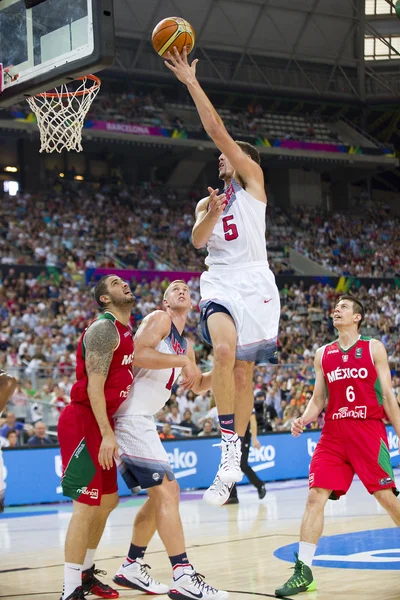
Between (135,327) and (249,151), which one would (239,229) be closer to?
(249,151)

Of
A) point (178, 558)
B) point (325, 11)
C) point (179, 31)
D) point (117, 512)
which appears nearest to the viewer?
point (179, 31)

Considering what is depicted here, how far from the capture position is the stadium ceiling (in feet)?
100

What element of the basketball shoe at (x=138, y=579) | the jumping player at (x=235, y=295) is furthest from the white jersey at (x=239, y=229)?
the basketball shoe at (x=138, y=579)

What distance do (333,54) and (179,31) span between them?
99.2 ft

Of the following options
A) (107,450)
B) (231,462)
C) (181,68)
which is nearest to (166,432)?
(107,450)

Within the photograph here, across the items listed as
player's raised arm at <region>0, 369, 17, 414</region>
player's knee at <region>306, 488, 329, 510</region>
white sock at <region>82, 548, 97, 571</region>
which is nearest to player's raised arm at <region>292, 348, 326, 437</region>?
player's knee at <region>306, 488, 329, 510</region>

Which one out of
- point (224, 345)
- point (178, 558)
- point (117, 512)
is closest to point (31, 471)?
point (117, 512)

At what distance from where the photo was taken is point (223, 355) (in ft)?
19.9

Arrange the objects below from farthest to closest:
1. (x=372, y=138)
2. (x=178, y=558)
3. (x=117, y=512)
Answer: (x=372, y=138) → (x=117, y=512) → (x=178, y=558)

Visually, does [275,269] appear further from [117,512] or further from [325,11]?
[117,512]

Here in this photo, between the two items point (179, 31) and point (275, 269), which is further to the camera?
point (275, 269)

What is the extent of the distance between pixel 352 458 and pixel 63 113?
4.55m

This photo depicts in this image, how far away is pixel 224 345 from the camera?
6.08 meters

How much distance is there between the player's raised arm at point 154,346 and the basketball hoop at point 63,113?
2.35 meters
